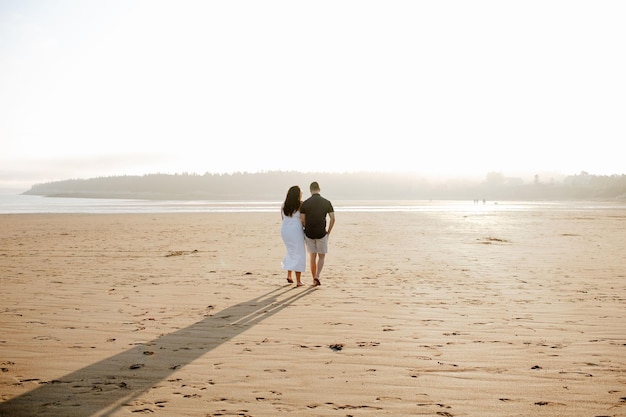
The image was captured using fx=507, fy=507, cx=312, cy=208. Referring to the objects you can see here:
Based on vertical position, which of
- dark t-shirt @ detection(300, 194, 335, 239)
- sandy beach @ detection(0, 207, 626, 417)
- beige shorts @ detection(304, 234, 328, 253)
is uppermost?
dark t-shirt @ detection(300, 194, 335, 239)

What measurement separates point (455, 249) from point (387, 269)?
568cm

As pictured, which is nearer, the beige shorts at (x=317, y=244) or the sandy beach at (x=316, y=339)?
the sandy beach at (x=316, y=339)

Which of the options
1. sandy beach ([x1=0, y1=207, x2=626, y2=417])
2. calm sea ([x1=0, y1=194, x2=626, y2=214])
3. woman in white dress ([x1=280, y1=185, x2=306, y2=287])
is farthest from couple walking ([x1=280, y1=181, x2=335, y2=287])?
calm sea ([x1=0, y1=194, x2=626, y2=214])

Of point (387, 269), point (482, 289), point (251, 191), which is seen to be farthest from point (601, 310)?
point (251, 191)

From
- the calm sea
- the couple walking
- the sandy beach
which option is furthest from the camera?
the calm sea

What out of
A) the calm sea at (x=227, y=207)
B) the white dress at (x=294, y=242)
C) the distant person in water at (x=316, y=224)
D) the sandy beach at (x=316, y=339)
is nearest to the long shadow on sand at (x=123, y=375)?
the sandy beach at (x=316, y=339)

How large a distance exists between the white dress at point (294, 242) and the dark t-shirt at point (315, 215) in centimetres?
20

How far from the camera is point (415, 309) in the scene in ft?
27.6

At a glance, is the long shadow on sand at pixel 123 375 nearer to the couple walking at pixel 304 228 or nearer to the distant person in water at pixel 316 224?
the couple walking at pixel 304 228

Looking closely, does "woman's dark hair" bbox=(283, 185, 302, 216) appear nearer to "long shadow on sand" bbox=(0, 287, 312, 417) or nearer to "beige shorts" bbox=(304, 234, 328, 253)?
"beige shorts" bbox=(304, 234, 328, 253)

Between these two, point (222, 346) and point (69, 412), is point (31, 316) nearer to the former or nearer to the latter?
point (222, 346)

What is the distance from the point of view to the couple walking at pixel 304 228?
36.3 ft

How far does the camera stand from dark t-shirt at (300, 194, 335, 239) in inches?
435

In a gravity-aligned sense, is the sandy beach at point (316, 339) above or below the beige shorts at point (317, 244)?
below
